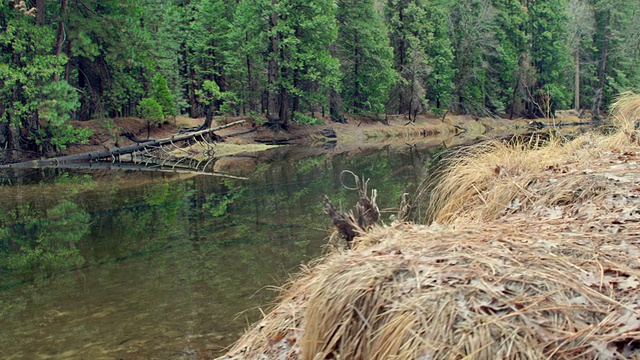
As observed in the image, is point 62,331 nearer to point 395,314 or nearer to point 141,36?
point 395,314

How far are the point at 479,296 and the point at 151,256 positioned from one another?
6809mm

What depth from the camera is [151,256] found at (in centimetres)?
841

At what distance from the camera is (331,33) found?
103 feet

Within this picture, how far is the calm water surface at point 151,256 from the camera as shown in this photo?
5531mm

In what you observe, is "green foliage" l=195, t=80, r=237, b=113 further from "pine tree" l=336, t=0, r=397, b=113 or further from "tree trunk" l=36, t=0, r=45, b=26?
"tree trunk" l=36, t=0, r=45, b=26

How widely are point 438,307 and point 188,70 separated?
126 ft

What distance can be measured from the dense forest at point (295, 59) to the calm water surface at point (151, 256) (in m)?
7.26

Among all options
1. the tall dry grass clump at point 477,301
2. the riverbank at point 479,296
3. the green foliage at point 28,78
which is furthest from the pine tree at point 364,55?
the tall dry grass clump at point 477,301

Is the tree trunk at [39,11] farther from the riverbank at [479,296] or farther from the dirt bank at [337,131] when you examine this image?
the riverbank at [479,296]

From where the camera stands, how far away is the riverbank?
2.36 metres

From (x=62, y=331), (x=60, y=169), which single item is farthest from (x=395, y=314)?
(x=60, y=169)

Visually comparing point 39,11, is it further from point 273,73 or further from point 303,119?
point 303,119

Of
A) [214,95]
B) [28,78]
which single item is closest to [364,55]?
[214,95]

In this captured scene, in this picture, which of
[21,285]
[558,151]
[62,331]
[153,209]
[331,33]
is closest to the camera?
[62,331]
